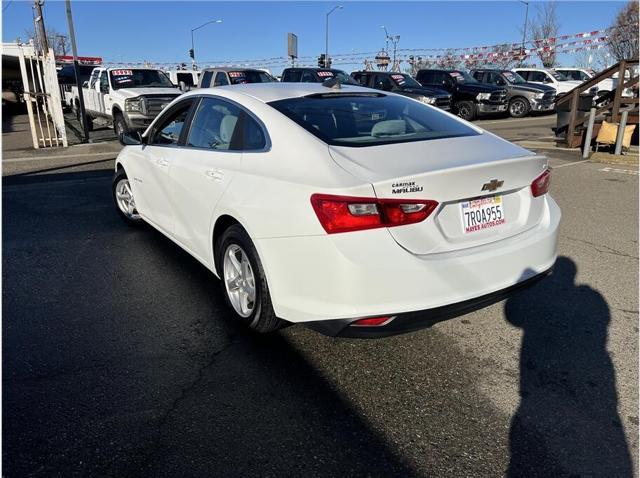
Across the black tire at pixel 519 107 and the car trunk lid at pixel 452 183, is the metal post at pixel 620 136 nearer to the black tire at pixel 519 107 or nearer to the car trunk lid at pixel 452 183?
the car trunk lid at pixel 452 183

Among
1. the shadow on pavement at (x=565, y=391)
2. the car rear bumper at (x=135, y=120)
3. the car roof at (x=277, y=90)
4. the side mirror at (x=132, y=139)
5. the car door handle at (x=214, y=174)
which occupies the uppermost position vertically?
the car roof at (x=277, y=90)

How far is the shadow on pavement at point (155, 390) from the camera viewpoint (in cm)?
226

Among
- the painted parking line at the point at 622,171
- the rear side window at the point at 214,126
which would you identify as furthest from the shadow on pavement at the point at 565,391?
the painted parking line at the point at 622,171

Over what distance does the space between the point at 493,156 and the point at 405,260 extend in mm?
910

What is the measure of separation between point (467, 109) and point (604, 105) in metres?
8.32

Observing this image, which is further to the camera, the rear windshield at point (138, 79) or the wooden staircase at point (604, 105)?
the rear windshield at point (138, 79)

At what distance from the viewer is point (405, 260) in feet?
8.06

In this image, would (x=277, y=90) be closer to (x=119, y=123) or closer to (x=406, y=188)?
(x=406, y=188)

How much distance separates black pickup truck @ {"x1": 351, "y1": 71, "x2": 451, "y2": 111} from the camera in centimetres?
1775

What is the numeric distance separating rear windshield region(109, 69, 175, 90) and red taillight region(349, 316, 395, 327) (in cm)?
1311

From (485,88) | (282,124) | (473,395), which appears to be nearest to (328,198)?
(282,124)

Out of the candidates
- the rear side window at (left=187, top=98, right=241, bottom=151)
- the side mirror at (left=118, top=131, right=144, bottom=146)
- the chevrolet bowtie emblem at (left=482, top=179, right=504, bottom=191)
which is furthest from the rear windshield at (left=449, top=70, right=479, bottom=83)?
the chevrolet bowtie emblem at (left=482, top=179, right=504, bottom=191)

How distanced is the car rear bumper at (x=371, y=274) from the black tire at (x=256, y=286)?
12 cm

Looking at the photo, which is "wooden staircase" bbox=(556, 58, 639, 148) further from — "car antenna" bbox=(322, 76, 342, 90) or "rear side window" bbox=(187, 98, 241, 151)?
"rear side window" bbox=(187, 98, 241, 151)
